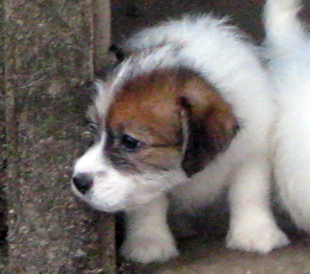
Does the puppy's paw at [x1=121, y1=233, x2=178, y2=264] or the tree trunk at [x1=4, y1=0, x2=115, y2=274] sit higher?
the tree trunk at [x1=4, y1=0, x2=115, y2=274]

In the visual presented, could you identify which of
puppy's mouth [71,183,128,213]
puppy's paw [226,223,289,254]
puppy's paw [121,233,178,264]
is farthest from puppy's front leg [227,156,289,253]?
puppy's mouth [71,183,128,213]

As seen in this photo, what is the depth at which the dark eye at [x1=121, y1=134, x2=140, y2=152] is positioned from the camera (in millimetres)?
3279

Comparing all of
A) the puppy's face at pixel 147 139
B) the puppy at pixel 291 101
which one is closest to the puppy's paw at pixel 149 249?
the puppy's face at pixel 147 139

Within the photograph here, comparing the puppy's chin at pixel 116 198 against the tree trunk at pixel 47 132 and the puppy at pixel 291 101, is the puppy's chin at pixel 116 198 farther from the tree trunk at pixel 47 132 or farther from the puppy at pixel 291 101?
the puppy at pixel 291 101

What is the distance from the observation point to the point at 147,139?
3277 mm

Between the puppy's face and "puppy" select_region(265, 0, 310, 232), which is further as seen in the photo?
"puppy" select_region(265, 0, 310, 232)

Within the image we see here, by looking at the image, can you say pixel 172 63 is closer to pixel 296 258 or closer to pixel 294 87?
pixel 294 87

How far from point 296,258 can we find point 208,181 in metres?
0.54

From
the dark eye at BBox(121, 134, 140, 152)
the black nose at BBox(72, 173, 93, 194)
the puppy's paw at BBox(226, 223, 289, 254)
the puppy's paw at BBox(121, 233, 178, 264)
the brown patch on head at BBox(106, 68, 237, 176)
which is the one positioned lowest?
the puppy's paw at BBox(121, 233, 178, 264)

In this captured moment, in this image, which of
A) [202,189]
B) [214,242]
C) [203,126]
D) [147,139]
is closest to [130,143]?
[147,139]

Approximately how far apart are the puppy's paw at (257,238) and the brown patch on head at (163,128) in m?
0.54

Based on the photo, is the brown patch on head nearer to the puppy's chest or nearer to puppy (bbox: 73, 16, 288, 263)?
puppy (bbox: 73, 16, 288, 263)

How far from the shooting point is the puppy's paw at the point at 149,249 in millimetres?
3629

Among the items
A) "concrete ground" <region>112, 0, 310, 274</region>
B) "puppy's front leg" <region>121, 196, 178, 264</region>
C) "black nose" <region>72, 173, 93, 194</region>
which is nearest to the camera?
"black nose" <region>72, 173, 93, 194</region>
